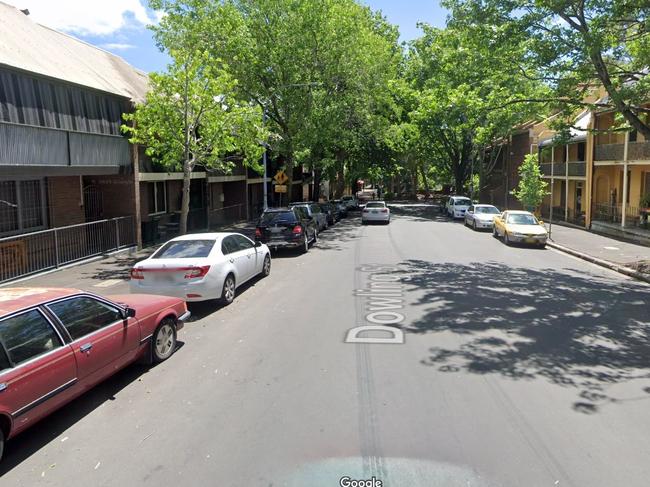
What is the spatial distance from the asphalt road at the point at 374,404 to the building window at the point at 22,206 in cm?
782

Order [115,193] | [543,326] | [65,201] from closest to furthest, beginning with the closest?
[543,326] → [65,201] → [115,193]

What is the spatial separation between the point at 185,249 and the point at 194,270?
1.02m

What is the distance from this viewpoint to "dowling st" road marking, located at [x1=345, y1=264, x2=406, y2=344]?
849cm

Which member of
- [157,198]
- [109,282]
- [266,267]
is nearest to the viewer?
[109,282]

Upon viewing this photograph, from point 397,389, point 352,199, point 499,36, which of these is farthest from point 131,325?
point 352,199

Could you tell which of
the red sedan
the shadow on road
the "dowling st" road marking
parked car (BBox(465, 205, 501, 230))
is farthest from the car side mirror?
parked car (BBox(465, 205, 501, 230))

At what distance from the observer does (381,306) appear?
420 inches

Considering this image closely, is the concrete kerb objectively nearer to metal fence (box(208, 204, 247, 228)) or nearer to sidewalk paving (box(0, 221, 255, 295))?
sidewalk paving (box(0, 221, 255, 295))

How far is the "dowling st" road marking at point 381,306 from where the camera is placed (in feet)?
27.9

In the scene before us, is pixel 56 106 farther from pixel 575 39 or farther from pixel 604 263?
pixel 604 263

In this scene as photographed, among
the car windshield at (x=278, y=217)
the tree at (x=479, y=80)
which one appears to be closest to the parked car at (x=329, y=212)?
the car windshield at (x=278, y=217)

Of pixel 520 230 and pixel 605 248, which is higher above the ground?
pixel 520 230

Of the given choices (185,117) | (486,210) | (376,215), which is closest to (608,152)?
(486,210)

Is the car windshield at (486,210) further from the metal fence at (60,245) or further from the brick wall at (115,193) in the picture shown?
the metal fence at (60,245)
